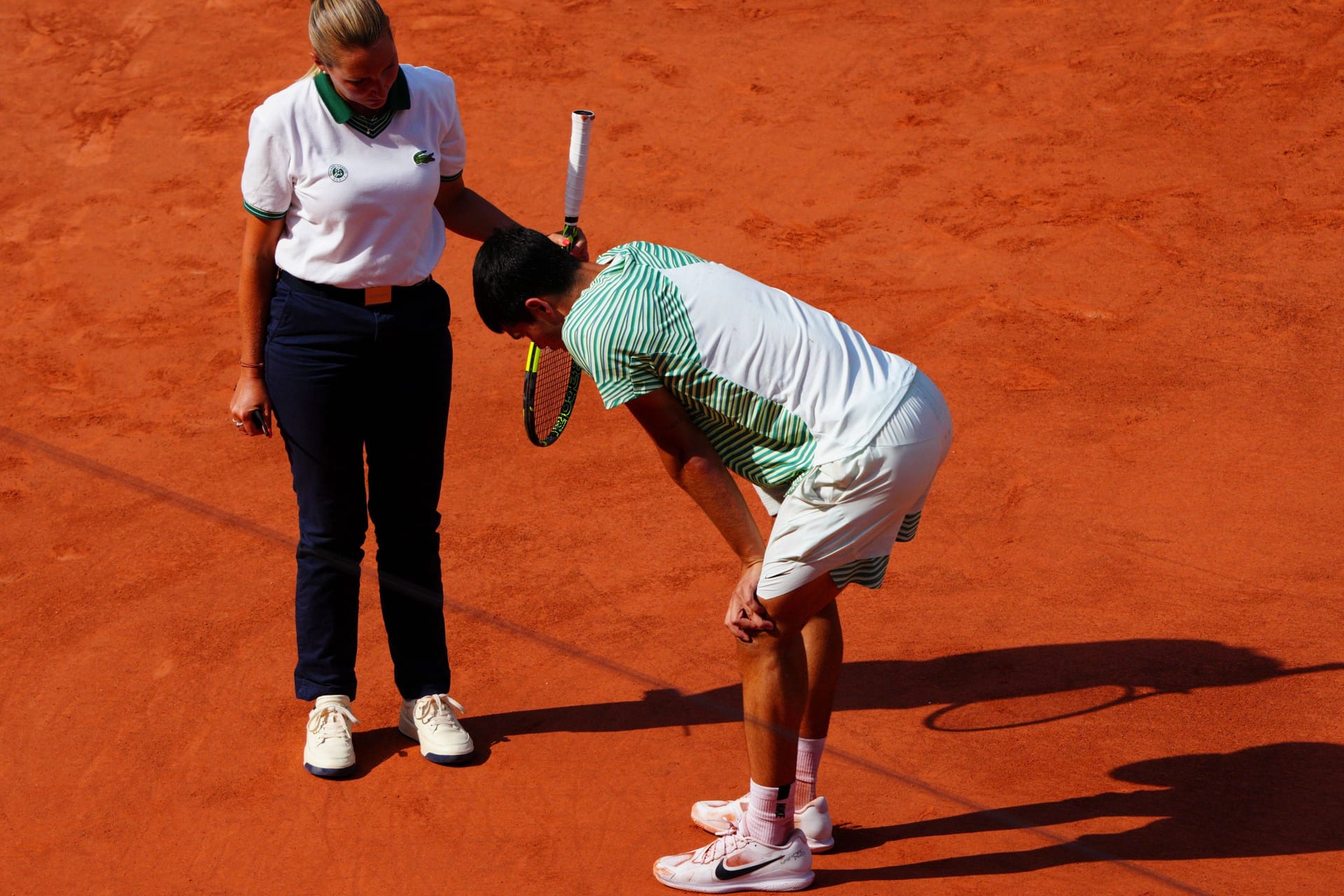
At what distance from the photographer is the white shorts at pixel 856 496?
309 cm

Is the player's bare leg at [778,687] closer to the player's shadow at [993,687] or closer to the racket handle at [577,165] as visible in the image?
the player's shadow at [993,687]

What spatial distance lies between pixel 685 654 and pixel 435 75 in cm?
211

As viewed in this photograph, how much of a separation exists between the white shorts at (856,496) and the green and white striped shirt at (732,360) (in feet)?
0.12

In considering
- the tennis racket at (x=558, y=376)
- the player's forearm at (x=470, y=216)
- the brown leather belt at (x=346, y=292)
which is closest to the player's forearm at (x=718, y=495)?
the tennis racket at (x=558, y=376)

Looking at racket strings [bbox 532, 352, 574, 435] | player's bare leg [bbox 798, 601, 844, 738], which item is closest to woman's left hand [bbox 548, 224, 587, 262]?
racket strings [bbox 532, 352, 574, 435]

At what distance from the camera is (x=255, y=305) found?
374 cm

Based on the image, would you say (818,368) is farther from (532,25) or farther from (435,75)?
(532,25)

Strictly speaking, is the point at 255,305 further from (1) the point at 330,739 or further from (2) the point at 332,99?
(1) the point at 330,739

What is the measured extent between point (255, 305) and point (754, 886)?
2092 millimetres

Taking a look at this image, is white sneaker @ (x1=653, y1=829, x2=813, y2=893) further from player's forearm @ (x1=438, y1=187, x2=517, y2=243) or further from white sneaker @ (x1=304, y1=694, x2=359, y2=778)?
player's forearm @ (x1=438, y1=187, x2=517, y2=243)

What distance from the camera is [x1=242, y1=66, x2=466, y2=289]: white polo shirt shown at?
3.54 metres

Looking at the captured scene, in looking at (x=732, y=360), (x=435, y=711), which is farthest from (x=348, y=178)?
(x=435, y=711)

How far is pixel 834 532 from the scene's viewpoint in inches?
123

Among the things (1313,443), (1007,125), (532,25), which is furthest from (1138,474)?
(532,25)
